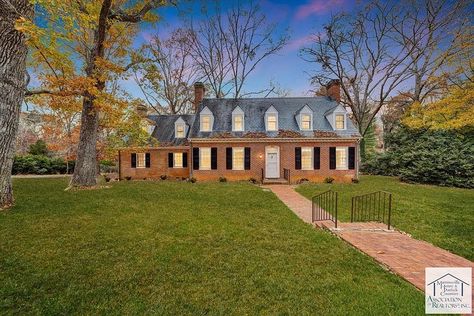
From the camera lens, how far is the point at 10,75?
20.1 ft

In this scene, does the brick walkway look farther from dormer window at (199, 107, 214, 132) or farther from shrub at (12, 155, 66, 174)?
shrub at (12, 155, 66, 174)

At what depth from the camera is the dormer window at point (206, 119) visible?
18.0 m

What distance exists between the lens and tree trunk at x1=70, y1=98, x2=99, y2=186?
1183 cm

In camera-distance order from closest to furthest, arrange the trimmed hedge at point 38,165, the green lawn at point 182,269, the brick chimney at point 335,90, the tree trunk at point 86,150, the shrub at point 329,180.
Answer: the green lawn at point 182,269, the tree trunk at point 86,150, the shrub at point 329,180, the brick chimney at point 335,90, the trimmed hedge at point 38,165

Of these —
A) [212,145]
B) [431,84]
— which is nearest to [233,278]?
[212,145]

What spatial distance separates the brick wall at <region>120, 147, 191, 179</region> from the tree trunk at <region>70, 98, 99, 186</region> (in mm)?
6841

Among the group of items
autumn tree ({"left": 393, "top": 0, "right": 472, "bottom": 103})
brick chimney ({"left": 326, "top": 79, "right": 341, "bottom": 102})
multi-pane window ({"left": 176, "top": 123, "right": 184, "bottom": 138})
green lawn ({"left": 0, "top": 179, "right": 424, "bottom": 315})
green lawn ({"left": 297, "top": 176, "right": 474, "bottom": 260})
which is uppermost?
autumn tree ({"left": 393, "top": 0, "right": 472, "bottom": 103})

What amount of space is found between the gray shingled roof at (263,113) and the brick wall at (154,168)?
329 centimetres

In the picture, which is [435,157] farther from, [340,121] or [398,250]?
[398,250]

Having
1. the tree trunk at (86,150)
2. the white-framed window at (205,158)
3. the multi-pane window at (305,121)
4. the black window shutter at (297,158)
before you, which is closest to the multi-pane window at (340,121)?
the multi-pane window at (305,121)

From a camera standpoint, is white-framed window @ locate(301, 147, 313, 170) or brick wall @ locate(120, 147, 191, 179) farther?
brick wall @ locate(120, 147, 191, 179)

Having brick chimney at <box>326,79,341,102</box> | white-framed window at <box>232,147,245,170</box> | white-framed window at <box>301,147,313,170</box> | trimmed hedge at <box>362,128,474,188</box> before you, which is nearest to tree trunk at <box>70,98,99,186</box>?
white-framed window at <box>232,147,245,170</box>

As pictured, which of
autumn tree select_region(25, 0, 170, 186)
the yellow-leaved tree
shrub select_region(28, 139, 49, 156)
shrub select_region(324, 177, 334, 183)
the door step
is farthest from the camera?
shrub select_region(28, 139, 49, 156)

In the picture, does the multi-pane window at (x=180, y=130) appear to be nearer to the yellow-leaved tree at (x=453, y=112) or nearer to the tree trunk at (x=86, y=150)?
the tree trunk at (x=86, y=150)
